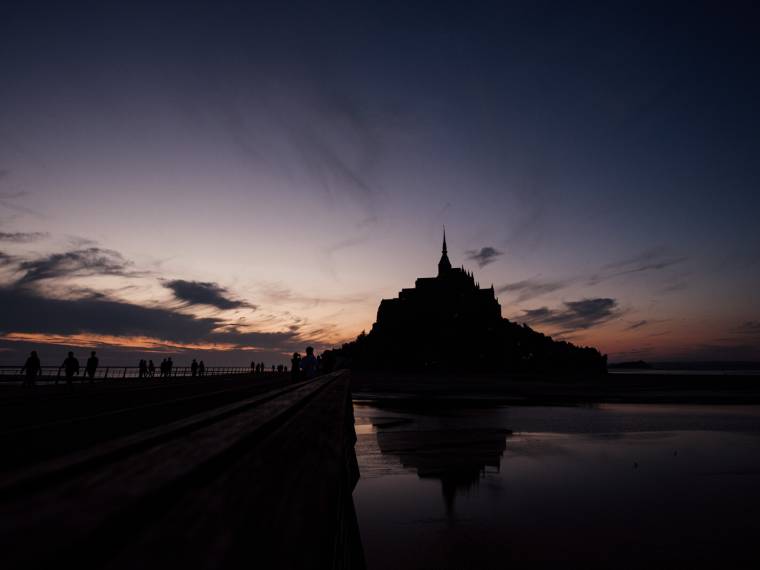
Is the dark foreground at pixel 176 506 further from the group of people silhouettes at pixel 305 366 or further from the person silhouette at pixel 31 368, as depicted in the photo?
the person silhouette at pixel 31 368

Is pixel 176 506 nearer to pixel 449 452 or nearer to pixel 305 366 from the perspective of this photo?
pixel 449 452

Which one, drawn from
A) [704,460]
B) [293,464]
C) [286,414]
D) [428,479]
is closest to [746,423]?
[704,460]

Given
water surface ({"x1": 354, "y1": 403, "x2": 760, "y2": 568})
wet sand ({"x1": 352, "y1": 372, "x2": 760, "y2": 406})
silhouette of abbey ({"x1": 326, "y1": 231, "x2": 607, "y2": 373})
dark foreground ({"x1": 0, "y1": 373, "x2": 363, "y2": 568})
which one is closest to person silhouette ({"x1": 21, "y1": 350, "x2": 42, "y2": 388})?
water surface ({"x1": 354, "y1": 403, "x2": 760, "y2": 568})

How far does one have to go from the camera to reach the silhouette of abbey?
14875 cm

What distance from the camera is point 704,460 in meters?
12.9

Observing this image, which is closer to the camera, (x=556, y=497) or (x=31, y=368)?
(x=556, y=497)

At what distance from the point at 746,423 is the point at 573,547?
2029 centimetres

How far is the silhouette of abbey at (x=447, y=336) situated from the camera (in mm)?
148750

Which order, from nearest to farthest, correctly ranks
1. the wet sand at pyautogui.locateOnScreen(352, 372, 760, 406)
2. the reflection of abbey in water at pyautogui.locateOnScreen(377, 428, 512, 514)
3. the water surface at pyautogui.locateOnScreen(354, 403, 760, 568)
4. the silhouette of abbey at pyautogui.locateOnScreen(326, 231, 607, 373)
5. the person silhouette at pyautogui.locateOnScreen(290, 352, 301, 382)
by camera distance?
the water surface at pyautogui.locateOnScreen(354, 403, 760, 568), the reflection of abbey in water at pyautogui.locateOnScreen(377, 428, 512, 514), the person silhouette at pyautogui.locateOnScreen(290, 352, 301, 382), the wet sand at pyautogui.locateOnScreen(352, 372, 760, 406), the silhouette of abbey at pyautogui.locateOnScreen(326, 231, 607, 373)

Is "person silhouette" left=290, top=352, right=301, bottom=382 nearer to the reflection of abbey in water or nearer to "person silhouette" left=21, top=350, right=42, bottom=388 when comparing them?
the reflection of abbey in water

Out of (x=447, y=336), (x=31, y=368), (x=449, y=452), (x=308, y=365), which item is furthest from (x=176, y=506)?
(x=447, y=336)

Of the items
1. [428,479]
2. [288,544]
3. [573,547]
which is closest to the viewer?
[288,544]

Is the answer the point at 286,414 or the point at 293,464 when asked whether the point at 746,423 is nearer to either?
the point at 286,414

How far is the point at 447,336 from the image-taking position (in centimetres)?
15588
